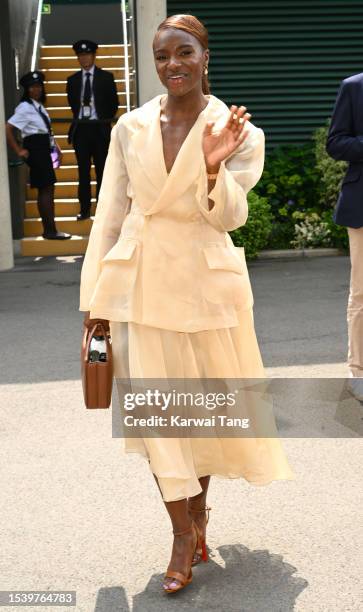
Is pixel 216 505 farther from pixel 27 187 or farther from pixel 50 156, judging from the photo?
pixel 27 187

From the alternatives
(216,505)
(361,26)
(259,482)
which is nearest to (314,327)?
(216,505)

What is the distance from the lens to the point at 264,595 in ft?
13.5

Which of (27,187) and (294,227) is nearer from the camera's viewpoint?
(294,227)

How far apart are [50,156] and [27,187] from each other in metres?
1.67

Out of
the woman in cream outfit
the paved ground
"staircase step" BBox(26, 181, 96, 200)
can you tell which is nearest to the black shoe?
"staircase step" BBox(26, 181, 96, 200)

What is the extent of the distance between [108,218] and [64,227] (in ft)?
30.9

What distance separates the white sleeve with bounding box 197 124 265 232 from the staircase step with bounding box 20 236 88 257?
904 centimetres

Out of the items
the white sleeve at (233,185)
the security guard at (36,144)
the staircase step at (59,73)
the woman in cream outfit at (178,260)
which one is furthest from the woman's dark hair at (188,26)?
the staircase step at (59,73)

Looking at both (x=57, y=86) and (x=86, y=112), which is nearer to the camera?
(x=86, y=112)

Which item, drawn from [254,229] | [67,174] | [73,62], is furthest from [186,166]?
[73,62]

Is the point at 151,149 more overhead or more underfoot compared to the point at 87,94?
more overhead

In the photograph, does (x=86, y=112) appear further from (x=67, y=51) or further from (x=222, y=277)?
(x=222, y=277)

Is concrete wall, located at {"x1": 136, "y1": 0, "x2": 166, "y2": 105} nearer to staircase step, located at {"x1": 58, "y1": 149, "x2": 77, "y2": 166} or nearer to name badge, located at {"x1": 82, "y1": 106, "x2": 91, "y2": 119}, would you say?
name badge, located at {"x1": 82, "y1": 106, "x2": 91, "y2": 119}

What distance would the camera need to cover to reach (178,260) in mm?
4062
